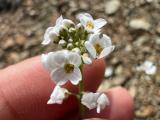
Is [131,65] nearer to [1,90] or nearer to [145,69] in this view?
[145,69]

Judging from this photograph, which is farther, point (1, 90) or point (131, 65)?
point (131, 65)

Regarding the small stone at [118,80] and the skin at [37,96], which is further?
the small stone at [118,80]

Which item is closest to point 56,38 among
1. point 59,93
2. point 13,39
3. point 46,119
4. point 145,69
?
point 59,93

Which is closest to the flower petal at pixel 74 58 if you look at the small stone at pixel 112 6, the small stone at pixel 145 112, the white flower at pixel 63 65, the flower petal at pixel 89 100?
the white flower at pixel 63 65

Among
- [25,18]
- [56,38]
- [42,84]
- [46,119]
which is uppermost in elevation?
[25,18]

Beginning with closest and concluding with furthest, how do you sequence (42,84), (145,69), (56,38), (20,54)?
(56,38)
(42,84)
(145,69)
(20,54)

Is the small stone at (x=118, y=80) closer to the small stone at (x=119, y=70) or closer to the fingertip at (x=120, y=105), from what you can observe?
the small stone at (x=119, y=70)

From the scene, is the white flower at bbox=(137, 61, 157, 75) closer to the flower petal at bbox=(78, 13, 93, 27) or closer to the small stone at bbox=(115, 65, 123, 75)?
the small stone at bbox=(115, 65, 123, 75)
